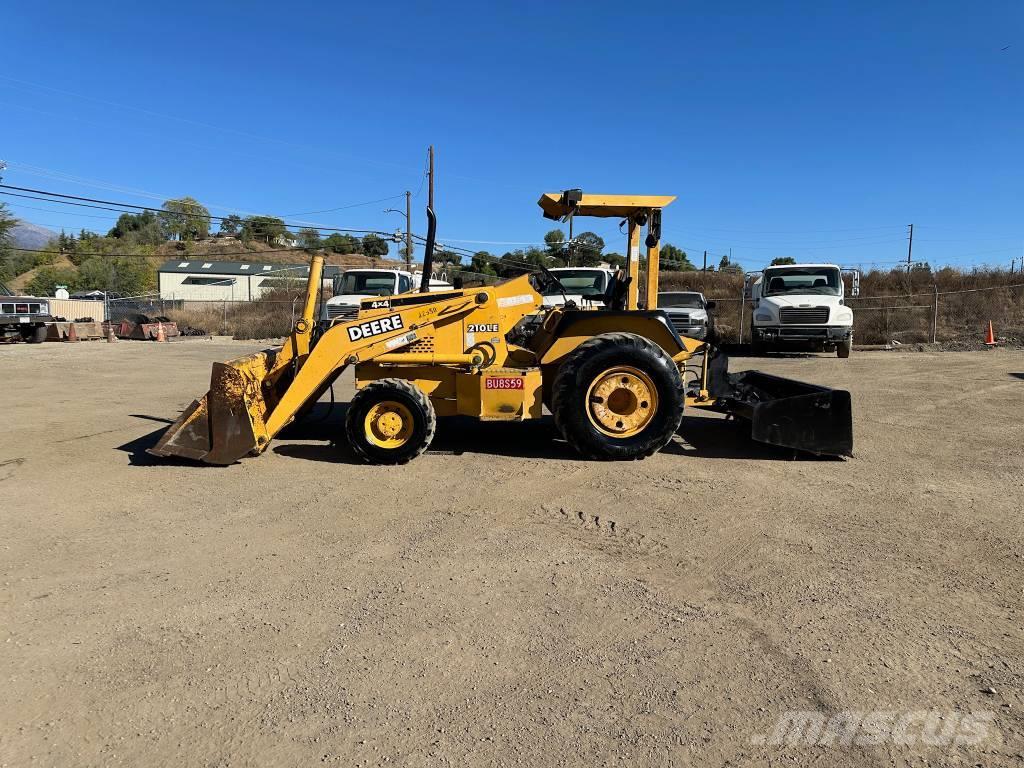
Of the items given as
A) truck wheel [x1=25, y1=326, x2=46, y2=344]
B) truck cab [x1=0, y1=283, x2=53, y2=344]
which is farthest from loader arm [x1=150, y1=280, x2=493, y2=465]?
truck wheel [x1=25, y1=326, x2=46, y2=344]

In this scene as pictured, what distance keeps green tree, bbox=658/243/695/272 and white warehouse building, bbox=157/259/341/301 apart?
2794 cm

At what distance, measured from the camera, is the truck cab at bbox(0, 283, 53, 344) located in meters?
22.5

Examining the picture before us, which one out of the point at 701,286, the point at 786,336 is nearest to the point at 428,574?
the point at 786,336

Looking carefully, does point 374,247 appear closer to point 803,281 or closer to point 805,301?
point 803,281

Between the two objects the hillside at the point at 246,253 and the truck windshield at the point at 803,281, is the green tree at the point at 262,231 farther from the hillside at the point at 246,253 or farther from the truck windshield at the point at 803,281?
the truck windshield at the point at 803,281

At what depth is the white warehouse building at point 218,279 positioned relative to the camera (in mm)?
58781

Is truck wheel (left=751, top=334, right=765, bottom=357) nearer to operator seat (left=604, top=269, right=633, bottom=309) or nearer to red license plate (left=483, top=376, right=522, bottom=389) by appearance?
operator seat (left=604, top=269, right=633, bottom=309)

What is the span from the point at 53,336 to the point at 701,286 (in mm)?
29259

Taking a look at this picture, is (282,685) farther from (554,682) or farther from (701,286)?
(701,286)

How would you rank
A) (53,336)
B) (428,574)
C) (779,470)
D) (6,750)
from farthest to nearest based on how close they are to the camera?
(53,336), (779,470), (428,574), (6,750)

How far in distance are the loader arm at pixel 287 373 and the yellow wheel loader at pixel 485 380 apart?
10mm

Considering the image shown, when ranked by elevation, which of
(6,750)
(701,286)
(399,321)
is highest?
(701,286)

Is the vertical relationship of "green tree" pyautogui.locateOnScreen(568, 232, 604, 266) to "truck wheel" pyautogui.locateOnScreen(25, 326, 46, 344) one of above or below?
above

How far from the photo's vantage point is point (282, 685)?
9.16ft
